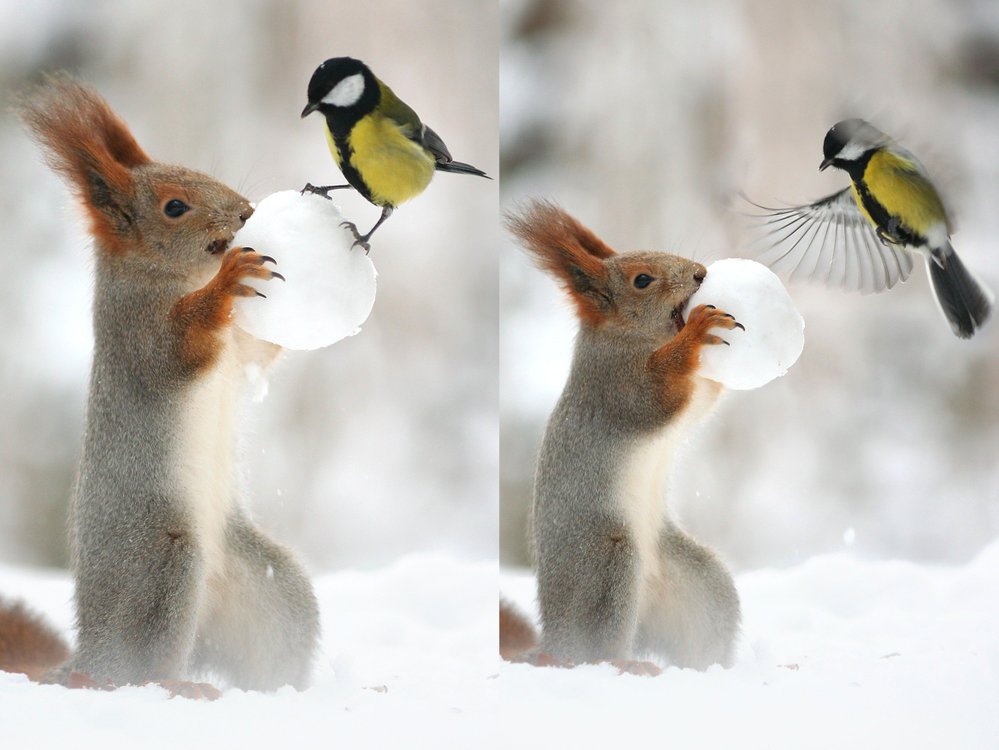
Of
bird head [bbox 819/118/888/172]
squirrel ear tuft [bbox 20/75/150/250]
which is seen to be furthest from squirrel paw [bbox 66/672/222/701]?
bird head [bbox 819/118/888/172]

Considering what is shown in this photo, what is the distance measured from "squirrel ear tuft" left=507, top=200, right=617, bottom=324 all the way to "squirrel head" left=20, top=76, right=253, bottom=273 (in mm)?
547

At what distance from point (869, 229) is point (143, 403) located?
133 cm

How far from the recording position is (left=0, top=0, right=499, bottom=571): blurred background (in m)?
1.88

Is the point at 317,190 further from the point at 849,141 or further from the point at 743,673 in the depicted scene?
the point at 743,673

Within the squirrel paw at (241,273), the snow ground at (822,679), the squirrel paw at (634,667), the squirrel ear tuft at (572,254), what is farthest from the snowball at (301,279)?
the squirrel paw at (634,667)

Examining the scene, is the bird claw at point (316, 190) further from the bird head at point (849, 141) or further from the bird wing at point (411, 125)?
the bird head at point (849, 141)

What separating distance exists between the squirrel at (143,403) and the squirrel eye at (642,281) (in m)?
0.72

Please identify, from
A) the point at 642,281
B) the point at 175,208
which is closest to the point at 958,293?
the point at 642,281

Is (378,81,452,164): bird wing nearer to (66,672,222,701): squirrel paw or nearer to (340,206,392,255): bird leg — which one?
(340,206,392,255): bird leg

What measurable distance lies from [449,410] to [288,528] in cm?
36

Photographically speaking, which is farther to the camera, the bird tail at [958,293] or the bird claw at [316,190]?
the bird tail at [958,293]

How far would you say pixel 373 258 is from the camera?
6.79 ft

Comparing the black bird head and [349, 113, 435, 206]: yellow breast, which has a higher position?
the black bird head

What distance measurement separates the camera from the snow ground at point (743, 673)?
2.10 m
